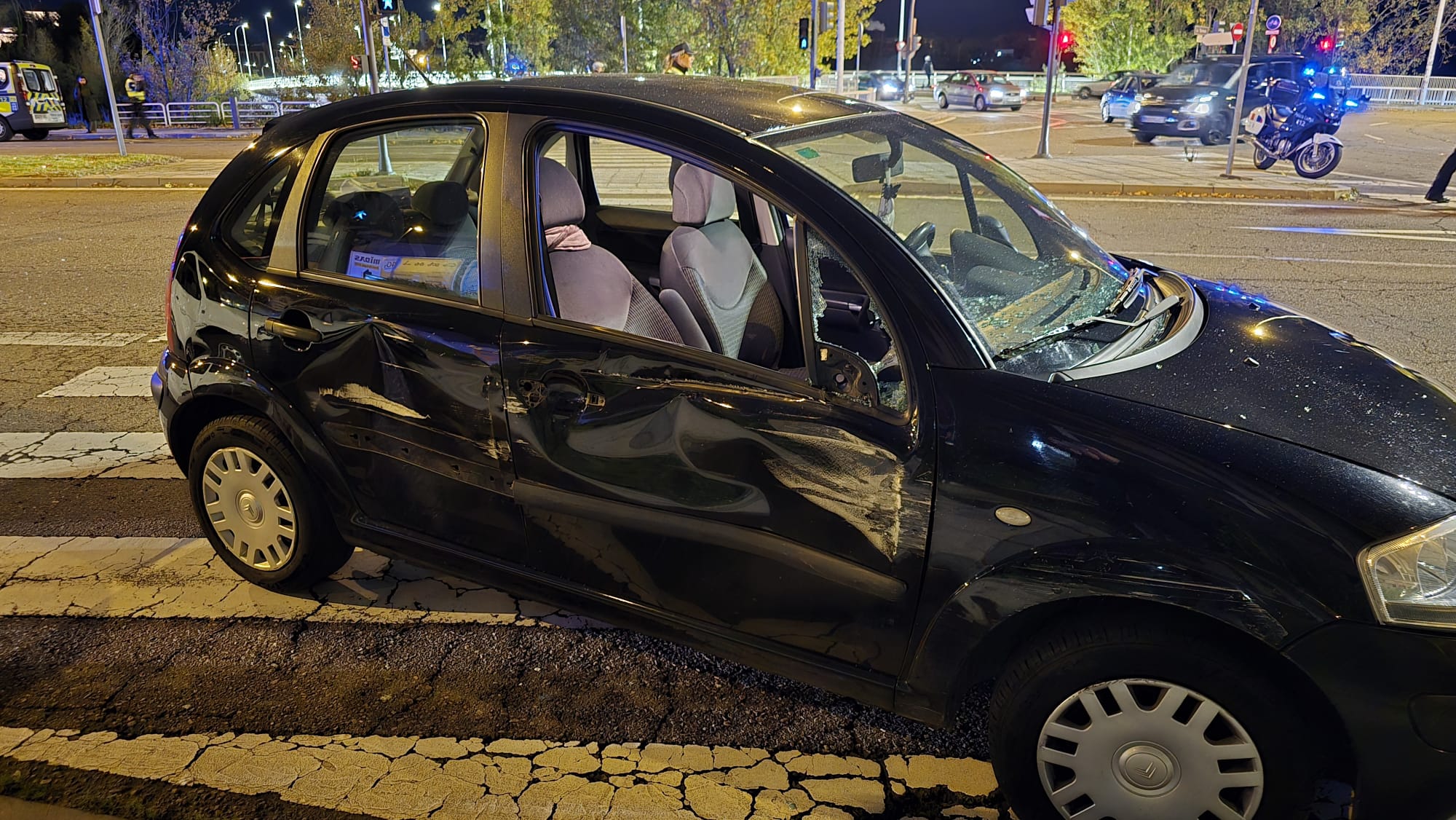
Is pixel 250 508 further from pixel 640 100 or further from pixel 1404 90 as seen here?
pixel 1404 90

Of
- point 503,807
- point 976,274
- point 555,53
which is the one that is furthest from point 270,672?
point 555,53

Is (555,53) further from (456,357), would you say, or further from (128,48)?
(456,357)

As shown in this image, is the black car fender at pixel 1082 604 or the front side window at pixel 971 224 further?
the front side window at pixel 971 224

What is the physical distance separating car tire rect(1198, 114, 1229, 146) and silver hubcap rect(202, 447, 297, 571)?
20661 millimetres

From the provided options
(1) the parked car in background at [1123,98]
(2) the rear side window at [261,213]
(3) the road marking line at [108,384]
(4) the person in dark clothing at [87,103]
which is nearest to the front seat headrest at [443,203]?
(2) the rear side window at [261,213]

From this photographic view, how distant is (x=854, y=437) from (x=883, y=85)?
4670cm

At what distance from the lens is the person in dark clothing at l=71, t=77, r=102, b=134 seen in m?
34.2

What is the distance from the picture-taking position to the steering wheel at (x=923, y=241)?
2453mm

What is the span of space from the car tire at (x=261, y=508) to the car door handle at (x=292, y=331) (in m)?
0.33

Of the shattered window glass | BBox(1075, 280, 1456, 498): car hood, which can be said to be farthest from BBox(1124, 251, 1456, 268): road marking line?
BBox(1075, 280, 1456, 498): car hood

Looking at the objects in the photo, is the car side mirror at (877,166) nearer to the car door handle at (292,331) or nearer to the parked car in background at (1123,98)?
the car door handle at (292,331)

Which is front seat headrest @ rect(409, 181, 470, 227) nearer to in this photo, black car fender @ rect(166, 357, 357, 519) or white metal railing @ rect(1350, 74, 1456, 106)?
black car fender @ rect(166, 357, 357, 519)

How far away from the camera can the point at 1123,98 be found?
26.5m

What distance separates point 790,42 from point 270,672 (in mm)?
45005
